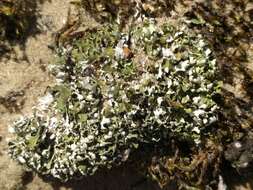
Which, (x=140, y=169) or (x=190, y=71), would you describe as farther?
(x=140, y=169)

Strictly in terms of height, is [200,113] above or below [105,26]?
below

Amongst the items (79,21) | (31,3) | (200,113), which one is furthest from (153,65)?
(31,3)

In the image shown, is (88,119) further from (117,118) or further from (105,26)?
(105,26)

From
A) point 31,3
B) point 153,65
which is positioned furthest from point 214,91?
point 31,3

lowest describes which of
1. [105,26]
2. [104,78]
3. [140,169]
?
[140,169]

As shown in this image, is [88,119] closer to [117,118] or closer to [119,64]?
[117,118]

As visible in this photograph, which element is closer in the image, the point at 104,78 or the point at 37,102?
the point at 104,78
